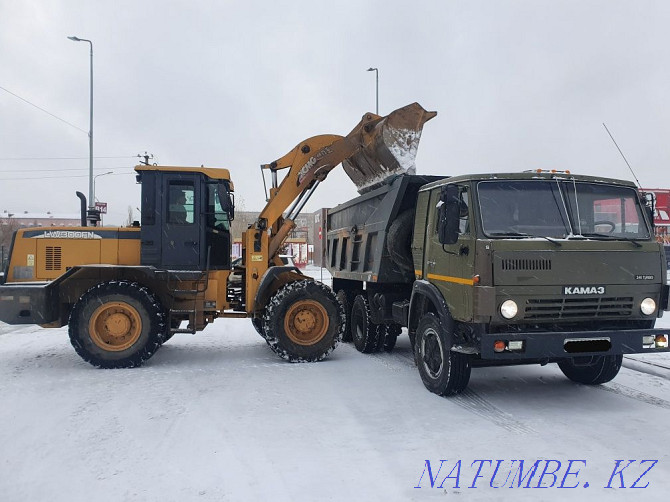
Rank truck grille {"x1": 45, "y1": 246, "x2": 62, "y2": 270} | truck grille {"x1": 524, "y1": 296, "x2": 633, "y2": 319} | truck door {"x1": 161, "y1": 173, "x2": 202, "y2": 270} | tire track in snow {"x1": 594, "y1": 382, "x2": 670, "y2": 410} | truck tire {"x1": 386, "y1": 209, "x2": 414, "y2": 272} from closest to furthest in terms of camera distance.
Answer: truck grille {"x1": 524, "y1": 296, "x2": 633, "y2": 319} → tire track in snow {"x1": 594, "y1": 382, "x2": 670, "y2": 410} → truck tire {"x1": 386, "y1": 209, "x2": 414, "y2": 272} → truck grille {"x1": 45, "y1": 246, "x2": 62, "y2": 270} → truck door {"x1": 161, "y1": 173, "x2": 202, "y2": 270}

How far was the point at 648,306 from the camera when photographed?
549 cm

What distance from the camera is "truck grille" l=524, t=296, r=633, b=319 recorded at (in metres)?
5.29

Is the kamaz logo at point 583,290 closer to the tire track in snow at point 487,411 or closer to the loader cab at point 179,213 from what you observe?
the tire track in snow at point 487,411

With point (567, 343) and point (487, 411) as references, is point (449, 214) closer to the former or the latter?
point (567, 343)

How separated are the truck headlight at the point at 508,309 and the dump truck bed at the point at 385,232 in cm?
237

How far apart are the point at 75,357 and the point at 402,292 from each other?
544 centimetres

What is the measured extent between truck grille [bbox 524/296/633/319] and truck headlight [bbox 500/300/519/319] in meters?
0.14

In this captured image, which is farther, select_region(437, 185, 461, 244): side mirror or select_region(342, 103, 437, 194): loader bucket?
select_region(342, 103, 437, 194): loader bucket

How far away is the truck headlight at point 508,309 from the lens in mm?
5242

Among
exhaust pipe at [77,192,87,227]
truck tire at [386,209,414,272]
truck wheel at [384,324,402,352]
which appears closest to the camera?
truck tire at [386,209,414,272]

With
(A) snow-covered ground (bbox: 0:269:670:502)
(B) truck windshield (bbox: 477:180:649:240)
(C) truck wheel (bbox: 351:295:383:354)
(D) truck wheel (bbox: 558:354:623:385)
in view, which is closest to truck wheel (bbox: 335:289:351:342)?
(C) truck wheel (bbox: 351:295:383:354)

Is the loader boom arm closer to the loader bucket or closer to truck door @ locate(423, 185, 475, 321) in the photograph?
the loader bucket

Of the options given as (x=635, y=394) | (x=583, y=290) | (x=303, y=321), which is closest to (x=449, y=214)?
(x=583, y=290)
